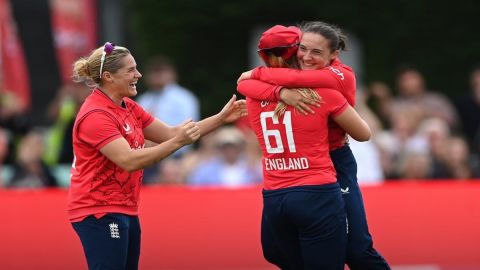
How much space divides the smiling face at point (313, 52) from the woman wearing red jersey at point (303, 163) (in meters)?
0.05

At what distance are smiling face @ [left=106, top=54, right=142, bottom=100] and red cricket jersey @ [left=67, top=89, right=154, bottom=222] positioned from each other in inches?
3.1

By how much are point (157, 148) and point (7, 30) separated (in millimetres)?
9775

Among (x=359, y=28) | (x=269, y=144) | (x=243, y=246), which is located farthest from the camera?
(x=359, y=28)

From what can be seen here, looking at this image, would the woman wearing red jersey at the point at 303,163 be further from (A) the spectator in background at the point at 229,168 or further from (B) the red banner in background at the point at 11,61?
(B) the red banner in background at the point at 11,61

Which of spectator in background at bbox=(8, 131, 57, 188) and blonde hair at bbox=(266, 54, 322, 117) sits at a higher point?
blonde hair at bbox=(266, 54, 322, 117)

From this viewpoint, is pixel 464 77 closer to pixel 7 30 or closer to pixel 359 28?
pixel 359 28

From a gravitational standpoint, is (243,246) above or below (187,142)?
below

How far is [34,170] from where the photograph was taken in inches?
469

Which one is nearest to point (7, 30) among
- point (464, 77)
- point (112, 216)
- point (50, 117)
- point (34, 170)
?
point (50, 117)

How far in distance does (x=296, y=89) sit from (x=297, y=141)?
301 mm

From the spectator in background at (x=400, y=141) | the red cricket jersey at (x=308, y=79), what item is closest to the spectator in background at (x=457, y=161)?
the spectator in background at (x=400, y=141)

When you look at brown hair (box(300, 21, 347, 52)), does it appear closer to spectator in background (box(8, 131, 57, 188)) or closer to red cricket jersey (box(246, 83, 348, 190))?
red cricket jersey (box(246, 83, 348, 190))

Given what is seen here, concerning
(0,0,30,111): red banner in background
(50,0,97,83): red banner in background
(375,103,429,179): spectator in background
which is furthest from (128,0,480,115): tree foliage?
(375,103,429,179): spectator in background

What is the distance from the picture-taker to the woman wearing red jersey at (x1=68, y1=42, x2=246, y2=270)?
7.01m
